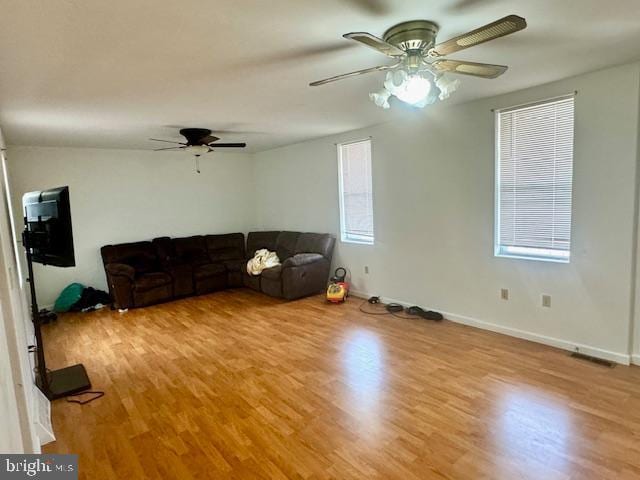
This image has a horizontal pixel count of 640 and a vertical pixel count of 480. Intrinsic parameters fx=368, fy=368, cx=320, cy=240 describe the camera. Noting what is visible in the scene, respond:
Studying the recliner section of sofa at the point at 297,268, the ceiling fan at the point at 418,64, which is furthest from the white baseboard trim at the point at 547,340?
the ceiling fan at the point at 418,64

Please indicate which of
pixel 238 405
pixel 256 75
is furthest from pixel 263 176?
pixel 238 405

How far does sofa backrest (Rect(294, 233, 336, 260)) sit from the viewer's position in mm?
5703

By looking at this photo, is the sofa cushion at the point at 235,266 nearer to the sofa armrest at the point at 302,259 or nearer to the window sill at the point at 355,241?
the sofa armrest at the point at 302,259

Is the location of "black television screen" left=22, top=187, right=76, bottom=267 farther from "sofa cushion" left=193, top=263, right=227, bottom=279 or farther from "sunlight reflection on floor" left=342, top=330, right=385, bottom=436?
"sofa cushion" left=193, top=263, right=227, bottom=279

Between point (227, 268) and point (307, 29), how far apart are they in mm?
4764

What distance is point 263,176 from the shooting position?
7168 millimetres

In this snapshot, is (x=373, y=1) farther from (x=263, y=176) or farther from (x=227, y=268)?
(x=263, y=176)

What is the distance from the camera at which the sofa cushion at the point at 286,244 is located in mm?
6164

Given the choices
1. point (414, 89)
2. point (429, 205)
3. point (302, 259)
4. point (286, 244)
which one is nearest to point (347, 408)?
point (414, 89)

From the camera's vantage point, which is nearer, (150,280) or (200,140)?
(200,140)

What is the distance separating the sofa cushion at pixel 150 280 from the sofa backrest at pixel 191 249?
2.02ft

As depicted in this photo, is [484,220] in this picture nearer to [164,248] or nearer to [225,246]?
[225,246]

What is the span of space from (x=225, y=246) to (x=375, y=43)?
17.8 feet

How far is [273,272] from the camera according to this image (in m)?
5.43
